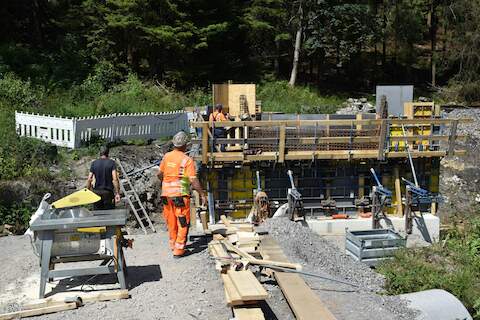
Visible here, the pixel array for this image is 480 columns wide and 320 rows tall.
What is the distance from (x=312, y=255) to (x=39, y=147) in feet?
30.2

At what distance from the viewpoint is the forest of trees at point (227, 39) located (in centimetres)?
2607

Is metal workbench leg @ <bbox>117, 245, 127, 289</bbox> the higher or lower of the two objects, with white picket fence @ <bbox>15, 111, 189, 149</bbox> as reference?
lower

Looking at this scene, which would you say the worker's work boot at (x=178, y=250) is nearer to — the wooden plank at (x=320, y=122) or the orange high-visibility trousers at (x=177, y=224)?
the orange high-visibility trousers at (x=177, y=224)

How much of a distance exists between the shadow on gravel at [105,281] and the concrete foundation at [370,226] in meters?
5.17

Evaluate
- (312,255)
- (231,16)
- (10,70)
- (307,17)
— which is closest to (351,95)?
(307,17)

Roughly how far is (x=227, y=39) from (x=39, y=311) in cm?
2670

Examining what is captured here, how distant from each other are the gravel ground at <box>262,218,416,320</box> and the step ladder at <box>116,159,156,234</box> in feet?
13.7

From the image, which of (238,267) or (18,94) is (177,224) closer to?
(238,267)

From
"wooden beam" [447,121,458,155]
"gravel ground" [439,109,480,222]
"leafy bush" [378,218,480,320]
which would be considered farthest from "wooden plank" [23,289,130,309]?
"gravel ground" [439,109,480,222]

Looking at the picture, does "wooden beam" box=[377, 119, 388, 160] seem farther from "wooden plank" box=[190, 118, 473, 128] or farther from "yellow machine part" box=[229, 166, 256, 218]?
"yellow machine part" box=[229, 166, 256, 218]

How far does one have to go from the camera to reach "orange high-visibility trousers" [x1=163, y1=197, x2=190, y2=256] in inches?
306

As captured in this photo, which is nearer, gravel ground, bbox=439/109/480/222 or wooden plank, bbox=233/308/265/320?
wooden plank, bbox=233/308/265/320

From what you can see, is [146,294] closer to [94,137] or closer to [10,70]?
[94,137]

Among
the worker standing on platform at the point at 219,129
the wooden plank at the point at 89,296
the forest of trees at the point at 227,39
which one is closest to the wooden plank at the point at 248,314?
the wooden plank at the point at 89,296
